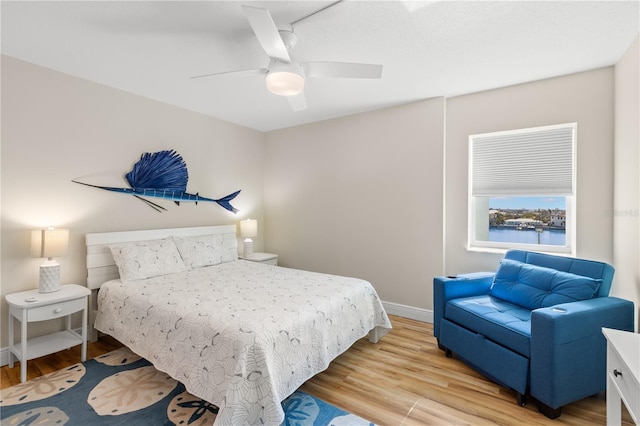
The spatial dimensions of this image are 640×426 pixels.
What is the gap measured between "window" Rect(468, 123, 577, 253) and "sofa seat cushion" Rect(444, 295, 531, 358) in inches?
38.2

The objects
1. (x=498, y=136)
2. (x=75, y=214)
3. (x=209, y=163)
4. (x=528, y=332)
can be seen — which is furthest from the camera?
(x=209, y=163)

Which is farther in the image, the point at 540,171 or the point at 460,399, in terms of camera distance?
the point at 540,171

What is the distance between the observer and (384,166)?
3.79 metres

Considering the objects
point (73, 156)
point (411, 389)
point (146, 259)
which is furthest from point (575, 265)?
point (73, 156)

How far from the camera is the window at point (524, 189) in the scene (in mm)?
2962

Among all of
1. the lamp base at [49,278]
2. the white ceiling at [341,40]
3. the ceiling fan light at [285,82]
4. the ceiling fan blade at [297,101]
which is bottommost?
the lamp base at [49,278]

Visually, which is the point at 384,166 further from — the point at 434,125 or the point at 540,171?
the point at 540,171

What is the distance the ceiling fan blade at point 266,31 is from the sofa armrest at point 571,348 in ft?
7.71

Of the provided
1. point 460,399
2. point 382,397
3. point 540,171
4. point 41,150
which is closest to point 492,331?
point 460,399

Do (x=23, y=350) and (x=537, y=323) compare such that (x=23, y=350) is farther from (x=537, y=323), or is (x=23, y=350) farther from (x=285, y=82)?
(x=537, y=323)

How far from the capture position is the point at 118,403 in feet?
6.69

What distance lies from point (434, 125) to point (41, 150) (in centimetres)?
397

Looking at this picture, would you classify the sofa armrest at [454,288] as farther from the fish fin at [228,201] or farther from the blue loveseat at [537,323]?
the fish fin at [228,201]

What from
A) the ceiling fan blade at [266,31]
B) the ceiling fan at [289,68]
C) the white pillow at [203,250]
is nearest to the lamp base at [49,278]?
the white pillow at [203,250]
